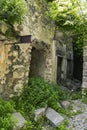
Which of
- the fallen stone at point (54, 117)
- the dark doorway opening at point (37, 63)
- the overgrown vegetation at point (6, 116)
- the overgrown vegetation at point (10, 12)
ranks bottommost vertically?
the fallen stone at point (54, 117)

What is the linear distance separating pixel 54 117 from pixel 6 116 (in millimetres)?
1460

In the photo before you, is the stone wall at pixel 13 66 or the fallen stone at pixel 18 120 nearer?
the fallen stone at pixel 18 120

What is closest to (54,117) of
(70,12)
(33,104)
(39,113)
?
(39,113)

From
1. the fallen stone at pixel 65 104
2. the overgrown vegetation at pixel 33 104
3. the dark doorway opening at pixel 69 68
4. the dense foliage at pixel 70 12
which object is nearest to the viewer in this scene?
the overgrown vegetation at pixel 33 104

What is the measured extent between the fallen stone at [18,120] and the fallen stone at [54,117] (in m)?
0.85

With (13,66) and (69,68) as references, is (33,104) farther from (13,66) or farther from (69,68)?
(69,68)

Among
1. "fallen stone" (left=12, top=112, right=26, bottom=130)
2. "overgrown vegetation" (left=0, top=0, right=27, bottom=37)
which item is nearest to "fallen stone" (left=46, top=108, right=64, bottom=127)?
"fallen stone" (left=12, top=112, right=26, bottom=130)

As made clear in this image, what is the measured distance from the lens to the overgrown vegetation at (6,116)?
463 cm

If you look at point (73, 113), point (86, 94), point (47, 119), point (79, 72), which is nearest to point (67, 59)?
point (79, 72)

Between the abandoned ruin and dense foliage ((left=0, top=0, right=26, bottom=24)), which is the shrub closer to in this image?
the abandoned ruin

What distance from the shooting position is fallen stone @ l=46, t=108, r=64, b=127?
5672 mm

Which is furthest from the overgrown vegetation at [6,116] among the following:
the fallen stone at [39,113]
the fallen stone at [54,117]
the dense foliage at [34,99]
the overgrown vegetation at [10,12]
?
the overgrown vegetation at [10,12]

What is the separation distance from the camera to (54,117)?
588cm

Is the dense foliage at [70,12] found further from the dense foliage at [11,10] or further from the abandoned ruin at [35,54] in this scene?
the dense foliage at [11,10]
